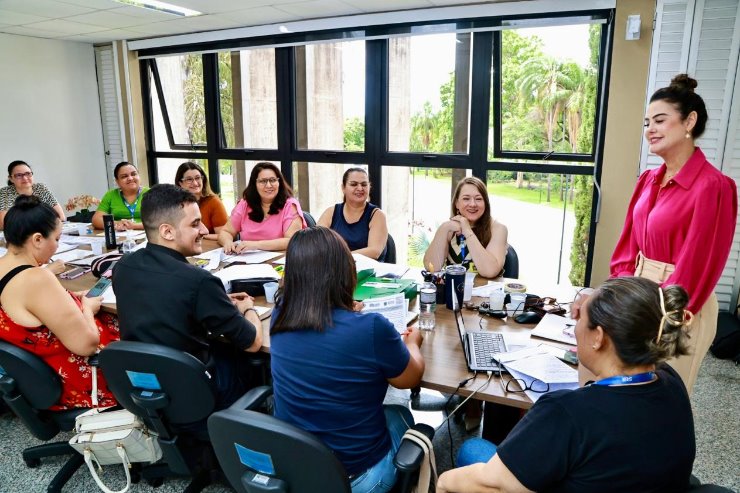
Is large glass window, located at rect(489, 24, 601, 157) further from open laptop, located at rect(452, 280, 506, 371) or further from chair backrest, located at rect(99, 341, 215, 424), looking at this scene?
chair backrest, located at rect(99, 341, 215, 424)

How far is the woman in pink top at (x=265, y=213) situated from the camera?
3.41 meters

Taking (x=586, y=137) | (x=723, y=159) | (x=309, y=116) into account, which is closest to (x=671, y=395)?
(x=723, y=159)

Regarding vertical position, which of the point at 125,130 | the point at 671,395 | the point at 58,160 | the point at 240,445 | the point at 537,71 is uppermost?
the point at 537,71

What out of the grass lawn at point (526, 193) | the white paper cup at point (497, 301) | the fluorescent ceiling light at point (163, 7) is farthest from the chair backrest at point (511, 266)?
the fluorescent ceiling light at point (163, 7)

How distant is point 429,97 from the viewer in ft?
14.4

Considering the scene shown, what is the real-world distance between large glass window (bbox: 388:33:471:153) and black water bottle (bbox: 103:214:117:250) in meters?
2.50

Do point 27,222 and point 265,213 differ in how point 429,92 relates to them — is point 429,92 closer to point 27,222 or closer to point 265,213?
point 265,213

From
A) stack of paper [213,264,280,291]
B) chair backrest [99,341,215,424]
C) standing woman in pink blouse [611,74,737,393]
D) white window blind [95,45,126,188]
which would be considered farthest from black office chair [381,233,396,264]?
white window blind [95,45,126,188]

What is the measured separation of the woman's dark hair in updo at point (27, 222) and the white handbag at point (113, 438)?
743 mm

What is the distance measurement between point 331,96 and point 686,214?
12.5 ft

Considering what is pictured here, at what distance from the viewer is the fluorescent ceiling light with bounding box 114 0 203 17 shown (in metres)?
3.89

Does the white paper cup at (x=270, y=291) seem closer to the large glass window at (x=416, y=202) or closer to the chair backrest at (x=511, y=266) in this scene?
the chair backrest at (x=511, y=266)

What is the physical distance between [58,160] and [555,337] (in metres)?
5.89

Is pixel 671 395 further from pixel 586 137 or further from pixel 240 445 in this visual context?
pixel 586 137
